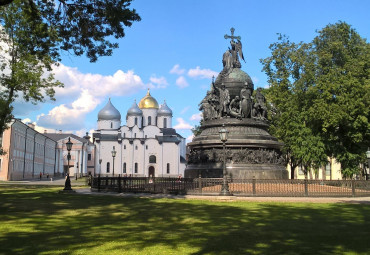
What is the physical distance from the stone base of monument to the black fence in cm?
210

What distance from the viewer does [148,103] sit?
354 feet

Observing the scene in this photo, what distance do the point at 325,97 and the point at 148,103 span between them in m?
75.5

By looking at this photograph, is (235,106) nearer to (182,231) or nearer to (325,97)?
(325,97)

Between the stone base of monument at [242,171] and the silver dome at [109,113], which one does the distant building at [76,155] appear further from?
the stone base of monument at [242,171]

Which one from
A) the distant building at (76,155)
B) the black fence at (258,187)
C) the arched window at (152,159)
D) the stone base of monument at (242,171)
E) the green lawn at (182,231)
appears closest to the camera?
the green lawn at (182,231)

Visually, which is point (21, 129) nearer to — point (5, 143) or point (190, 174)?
point (5, 143)

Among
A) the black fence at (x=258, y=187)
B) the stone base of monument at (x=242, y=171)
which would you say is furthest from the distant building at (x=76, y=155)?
the black fence at (x=258, y=187)

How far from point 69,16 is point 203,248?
37.9 ft

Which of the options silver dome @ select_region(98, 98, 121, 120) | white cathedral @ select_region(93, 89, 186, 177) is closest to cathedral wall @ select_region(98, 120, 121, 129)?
white cathedral @ select_region(93, 89, 186, 177)

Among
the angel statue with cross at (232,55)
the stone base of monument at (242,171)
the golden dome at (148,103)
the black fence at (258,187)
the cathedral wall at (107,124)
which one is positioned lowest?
the black fence at (258,187)

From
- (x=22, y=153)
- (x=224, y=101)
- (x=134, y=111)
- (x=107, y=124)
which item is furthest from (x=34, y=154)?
(x=224, y=101)

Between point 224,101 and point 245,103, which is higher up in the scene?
point 224,101

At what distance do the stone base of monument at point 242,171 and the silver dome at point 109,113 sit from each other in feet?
259

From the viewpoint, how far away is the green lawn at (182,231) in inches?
297
